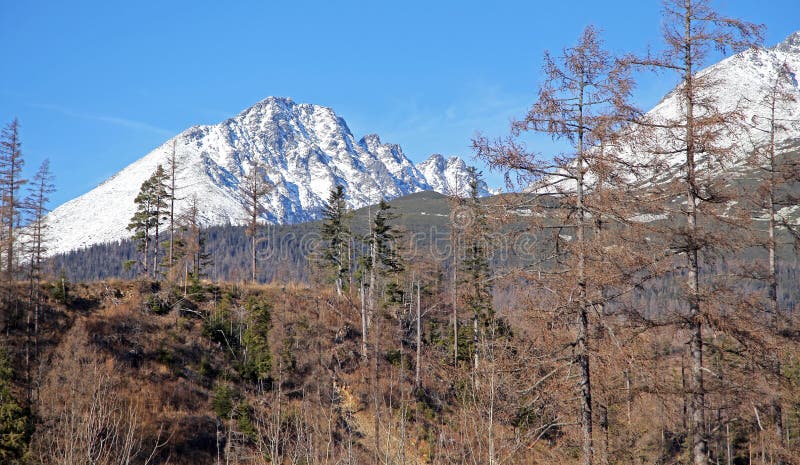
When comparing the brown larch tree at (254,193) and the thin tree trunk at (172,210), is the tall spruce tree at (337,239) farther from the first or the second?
the thin tree trunk at (172,210)

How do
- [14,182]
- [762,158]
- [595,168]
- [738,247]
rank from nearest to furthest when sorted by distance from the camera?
[595,168] < [738,247] < [762,158] < [14,182]

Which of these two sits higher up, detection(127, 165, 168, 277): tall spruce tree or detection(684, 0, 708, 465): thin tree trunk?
detection(127, 165, 168, 277): tall spruce tree

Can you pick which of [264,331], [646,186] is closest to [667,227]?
[646,186]

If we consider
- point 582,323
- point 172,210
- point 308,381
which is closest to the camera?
point 582,323

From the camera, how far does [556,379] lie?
37.3 ft

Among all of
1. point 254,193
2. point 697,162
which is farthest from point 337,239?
point 697,162

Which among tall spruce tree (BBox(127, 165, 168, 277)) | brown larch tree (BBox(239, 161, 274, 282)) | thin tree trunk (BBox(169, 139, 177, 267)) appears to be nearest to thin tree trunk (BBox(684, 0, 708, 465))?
brown larch tree (BBox(239, 161, 274, 282))

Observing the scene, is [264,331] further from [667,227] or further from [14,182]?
[667,227]

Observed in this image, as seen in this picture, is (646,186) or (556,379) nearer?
(556,379)

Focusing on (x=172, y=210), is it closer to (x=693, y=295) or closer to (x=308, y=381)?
(x=308, y=381)

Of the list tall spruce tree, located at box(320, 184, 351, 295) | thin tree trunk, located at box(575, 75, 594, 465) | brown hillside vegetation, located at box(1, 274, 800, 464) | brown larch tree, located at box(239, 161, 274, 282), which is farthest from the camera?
tall spruce tree, located at box(320, 184, 351, 295)

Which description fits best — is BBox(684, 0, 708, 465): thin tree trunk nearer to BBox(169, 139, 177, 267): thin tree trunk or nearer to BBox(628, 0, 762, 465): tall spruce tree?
BBox(628, 0, 762, 465): tall spruce tree

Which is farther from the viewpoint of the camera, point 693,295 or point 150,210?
point 150,210

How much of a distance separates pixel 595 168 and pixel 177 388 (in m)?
29.6
